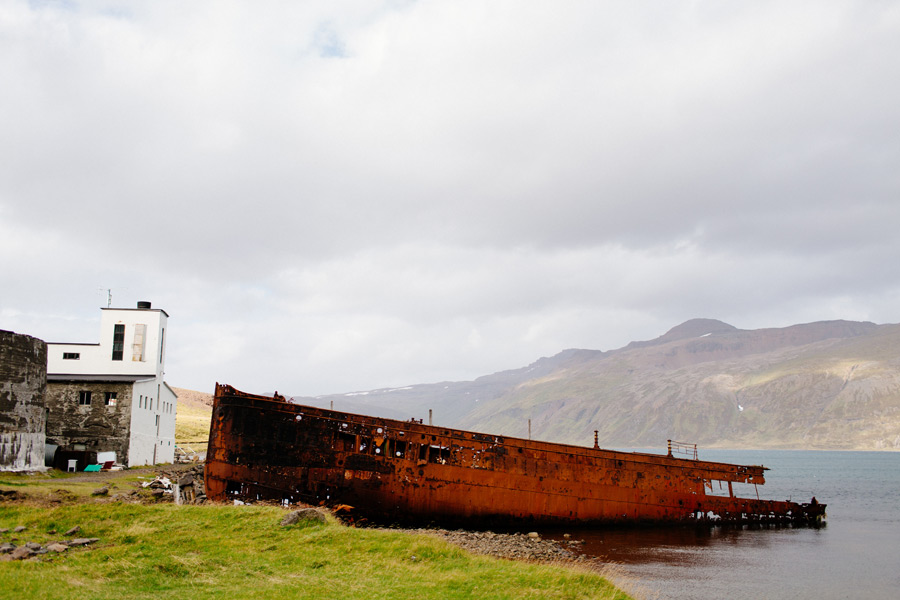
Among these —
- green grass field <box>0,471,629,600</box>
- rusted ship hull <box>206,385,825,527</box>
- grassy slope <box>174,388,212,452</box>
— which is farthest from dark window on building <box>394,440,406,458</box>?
grassy slope <box>174,388,212,452</box>

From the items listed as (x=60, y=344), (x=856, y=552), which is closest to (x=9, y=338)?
(x=60, y=344)

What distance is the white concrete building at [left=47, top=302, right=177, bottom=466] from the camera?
118 feet

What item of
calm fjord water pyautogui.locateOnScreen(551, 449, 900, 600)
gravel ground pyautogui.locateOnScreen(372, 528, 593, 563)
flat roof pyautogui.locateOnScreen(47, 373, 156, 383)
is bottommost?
calm fjord water pyautogui.locateOnScreen(551, 449, 900, 600)

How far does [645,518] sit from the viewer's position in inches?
1277

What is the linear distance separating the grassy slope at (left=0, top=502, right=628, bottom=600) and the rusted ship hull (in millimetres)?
6192

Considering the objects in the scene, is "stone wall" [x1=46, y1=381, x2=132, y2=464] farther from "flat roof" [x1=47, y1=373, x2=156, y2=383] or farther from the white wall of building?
the white wall of building

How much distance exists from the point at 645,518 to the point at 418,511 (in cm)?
1224

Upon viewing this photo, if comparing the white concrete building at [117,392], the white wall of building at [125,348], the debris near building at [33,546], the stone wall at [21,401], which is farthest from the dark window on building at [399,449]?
the white wall of building at [125,348]

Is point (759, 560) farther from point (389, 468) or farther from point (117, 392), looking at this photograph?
point (117, 392)

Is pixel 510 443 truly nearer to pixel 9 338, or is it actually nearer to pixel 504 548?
pixel 504 548

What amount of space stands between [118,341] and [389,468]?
2302cm

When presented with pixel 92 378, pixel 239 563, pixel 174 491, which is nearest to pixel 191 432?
pixel 92 378

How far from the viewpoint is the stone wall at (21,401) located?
2800 centimetres

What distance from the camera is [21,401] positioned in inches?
1131
